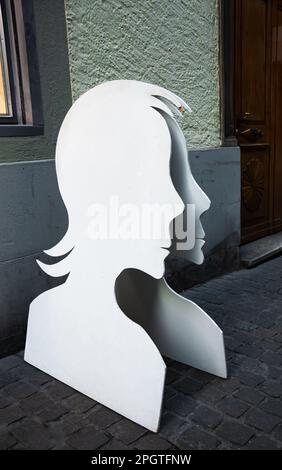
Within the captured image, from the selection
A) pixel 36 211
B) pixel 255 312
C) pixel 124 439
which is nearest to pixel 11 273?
pixel 36 211

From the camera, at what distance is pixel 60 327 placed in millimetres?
2252

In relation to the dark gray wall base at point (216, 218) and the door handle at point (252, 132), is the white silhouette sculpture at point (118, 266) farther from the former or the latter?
the door handle at point (252, 132)

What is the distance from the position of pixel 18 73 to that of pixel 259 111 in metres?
2.87

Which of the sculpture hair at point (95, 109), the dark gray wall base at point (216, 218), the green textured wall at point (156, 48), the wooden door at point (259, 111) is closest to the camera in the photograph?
the sculpture hair at point (95, 109)

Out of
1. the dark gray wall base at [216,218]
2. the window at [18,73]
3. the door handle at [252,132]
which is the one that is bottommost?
the dark gray wall base at [216,218]

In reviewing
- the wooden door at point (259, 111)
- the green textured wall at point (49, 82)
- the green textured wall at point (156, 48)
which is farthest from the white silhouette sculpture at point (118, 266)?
the wooden door at point (259, 111)

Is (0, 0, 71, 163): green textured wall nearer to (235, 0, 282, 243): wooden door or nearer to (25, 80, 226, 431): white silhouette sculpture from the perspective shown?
(25, 80, 226, 431): white silhouette sculpture

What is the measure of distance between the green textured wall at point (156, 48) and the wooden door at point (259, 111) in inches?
20.2

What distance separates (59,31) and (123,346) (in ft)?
6.68

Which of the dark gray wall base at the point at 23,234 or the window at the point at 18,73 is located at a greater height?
the window at the point at 18,73

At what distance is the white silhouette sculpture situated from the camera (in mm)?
1852

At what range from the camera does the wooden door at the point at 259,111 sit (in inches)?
166

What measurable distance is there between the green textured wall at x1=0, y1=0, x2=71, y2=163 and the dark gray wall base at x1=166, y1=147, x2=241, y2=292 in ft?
4.25

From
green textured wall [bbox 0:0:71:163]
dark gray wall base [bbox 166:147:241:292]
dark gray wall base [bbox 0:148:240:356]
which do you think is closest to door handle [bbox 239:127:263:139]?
dark gray wall base [bbox 166:147:241:292]
